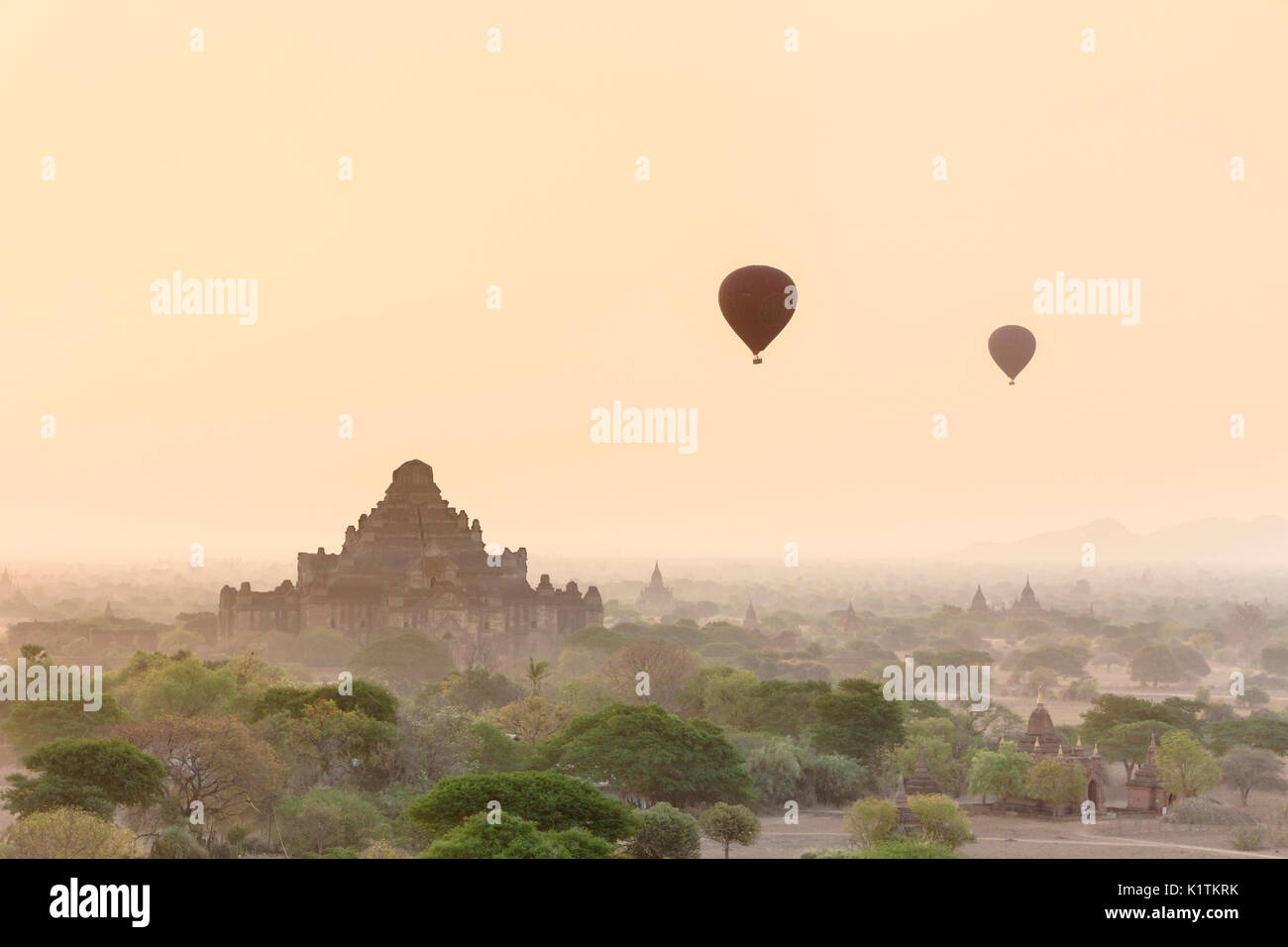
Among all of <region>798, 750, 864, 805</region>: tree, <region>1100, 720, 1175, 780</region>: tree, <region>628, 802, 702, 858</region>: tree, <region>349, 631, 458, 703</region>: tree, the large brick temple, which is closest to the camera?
<region>628, 802, 702, 858</region>: tree

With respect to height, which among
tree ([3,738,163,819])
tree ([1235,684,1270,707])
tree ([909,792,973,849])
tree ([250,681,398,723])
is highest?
tree ([250,681,398,723])

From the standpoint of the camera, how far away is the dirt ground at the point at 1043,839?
53.1 m

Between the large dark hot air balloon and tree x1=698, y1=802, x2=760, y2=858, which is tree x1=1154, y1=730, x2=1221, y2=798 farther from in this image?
the large dark hot air balloon

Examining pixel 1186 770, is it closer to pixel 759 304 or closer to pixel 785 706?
pixel 785 706

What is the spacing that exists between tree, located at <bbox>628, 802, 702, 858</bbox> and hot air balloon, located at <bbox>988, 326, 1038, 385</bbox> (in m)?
24.1

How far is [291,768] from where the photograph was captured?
57094 millimetres

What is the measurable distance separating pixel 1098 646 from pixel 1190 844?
127326 millimetres

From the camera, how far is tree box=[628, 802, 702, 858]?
48.2 metres

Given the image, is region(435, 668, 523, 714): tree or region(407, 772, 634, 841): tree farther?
region(435, 668, 523, 714): tree

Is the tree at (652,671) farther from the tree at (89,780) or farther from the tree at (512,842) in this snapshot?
the tree at (512,842)

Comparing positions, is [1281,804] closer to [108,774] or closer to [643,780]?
[643,780]

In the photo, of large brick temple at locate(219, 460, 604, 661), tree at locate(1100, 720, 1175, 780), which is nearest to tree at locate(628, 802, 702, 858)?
tree at locate(1100, 720, 1175, 780)

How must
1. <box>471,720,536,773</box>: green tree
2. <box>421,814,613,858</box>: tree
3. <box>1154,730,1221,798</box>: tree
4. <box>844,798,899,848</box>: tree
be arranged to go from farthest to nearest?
<box>1154,730,1221,798</box>: tree
<box>471,720,536,773</box>: green tree
<box>844,798,899,848</box>: tree
<box>421,814,613,858</box>: tree

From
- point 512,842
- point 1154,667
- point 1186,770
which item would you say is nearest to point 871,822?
point 512,842
